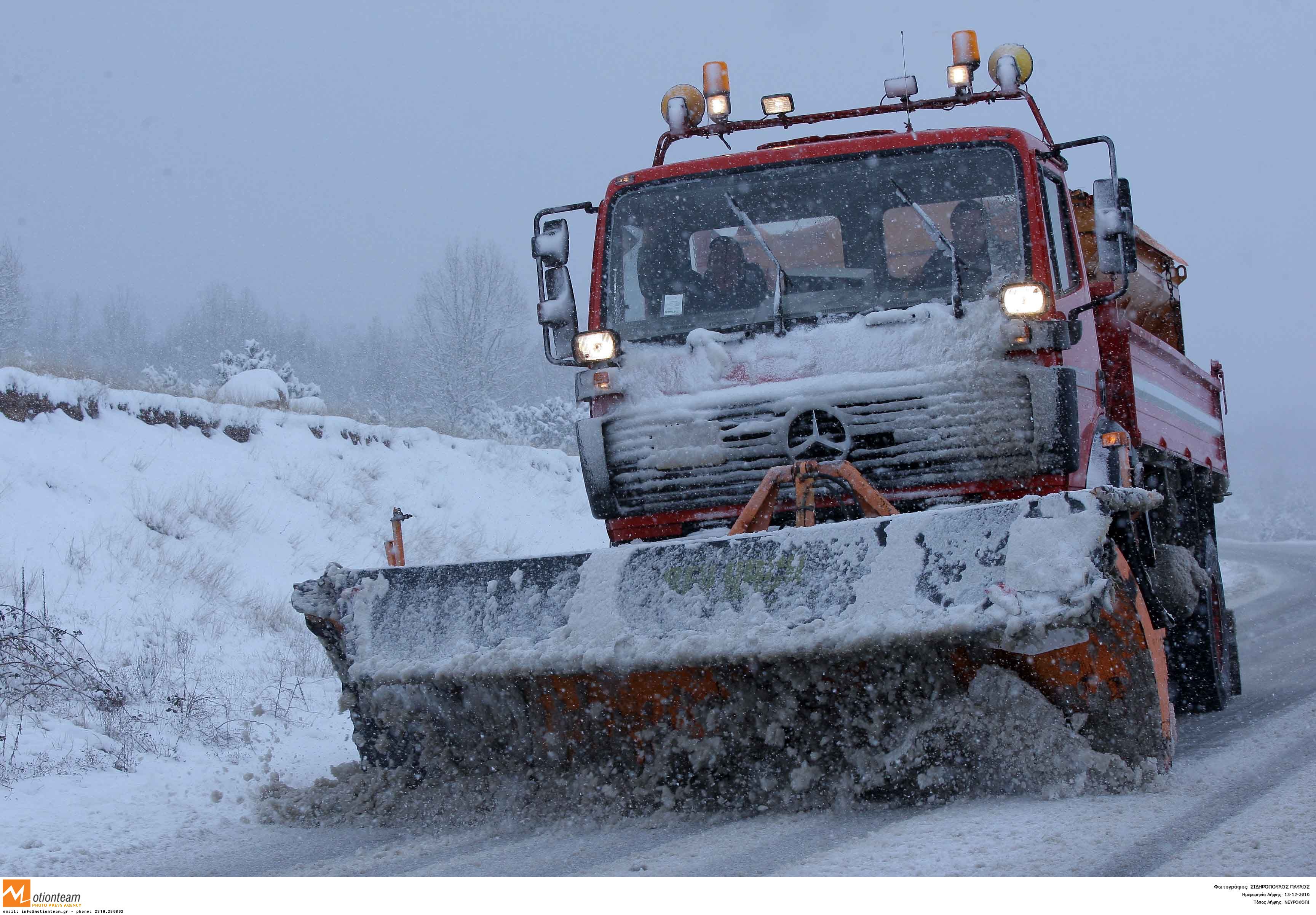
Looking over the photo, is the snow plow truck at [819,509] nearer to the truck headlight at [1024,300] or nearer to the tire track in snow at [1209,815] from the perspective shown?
the truck headlight at [1024,300]

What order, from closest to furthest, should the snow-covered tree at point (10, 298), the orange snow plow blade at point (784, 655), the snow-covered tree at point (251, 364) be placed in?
the orange snow plow blade at point (784, 655)
the snow-covered tree at point (251, 364)
the snow-covered tree at point (10, 298)

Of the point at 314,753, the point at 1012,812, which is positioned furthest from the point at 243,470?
the point at 1012,812

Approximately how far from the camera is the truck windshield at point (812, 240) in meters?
5.08

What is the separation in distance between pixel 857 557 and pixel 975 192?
206cm

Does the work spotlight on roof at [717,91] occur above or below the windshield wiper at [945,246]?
above

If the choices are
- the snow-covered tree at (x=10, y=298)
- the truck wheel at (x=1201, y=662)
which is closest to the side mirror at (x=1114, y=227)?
the truck wheel at (x=1201, y=662)

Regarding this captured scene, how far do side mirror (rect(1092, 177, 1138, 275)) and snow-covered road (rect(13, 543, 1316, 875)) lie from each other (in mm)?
1906

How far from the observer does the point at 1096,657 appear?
370cm

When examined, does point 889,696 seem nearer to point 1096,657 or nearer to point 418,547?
point 1096,657

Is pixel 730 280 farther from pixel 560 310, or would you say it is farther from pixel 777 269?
pixel 560 310

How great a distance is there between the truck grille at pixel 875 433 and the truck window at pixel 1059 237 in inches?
26.4

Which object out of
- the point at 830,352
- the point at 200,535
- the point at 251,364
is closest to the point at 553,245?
the point at 830,352

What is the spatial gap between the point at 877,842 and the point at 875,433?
175 centimetres
